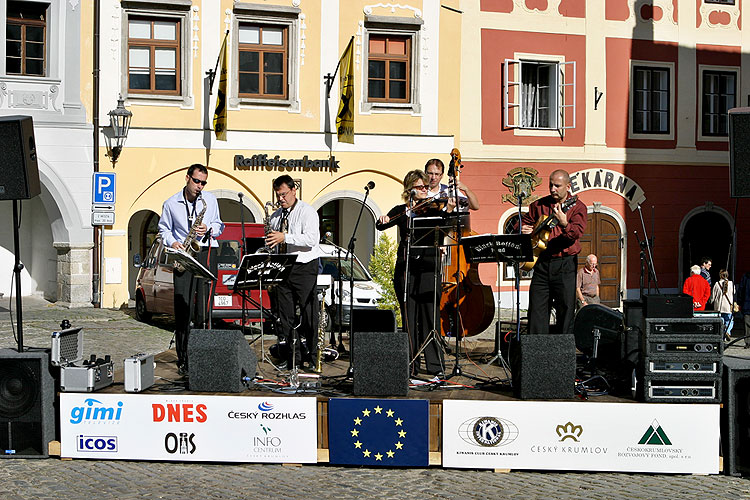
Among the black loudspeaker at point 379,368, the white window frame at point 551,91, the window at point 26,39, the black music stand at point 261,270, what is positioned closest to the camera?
the black loudspeaker at point 379,368

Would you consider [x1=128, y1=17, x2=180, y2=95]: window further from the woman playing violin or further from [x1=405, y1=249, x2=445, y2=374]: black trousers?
[x1=405, y1=249, x2=445, y2=374]: black trousers

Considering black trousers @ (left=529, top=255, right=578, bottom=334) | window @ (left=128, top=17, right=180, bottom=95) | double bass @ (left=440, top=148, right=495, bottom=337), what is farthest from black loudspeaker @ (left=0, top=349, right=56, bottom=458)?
window @ (left=128, top=17, right=180, bottom=95)

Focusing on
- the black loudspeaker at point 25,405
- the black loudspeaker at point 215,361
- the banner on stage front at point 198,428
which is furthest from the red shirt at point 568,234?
the black loudspeaker at point 25,405

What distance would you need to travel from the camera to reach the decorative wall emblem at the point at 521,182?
21.5 metres

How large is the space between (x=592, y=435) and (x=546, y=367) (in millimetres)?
547

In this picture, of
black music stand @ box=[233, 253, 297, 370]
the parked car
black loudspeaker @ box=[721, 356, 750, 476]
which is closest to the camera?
black loudspeaker @ box=[721, 356, 750, 476]

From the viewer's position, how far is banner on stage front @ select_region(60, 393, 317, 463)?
7.15 m

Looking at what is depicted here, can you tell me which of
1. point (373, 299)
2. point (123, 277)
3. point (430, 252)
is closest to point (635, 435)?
point (430, 252)

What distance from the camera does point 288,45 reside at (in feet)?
66.0

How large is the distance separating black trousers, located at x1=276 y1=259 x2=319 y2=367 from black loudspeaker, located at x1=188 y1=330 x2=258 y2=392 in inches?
62.6

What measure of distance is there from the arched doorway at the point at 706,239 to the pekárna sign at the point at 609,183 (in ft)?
4.86

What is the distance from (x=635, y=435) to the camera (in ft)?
22.7

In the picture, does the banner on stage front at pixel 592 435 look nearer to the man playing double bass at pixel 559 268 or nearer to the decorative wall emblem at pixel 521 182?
the man playing double bass at pixel 559 268

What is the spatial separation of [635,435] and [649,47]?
1700cm
